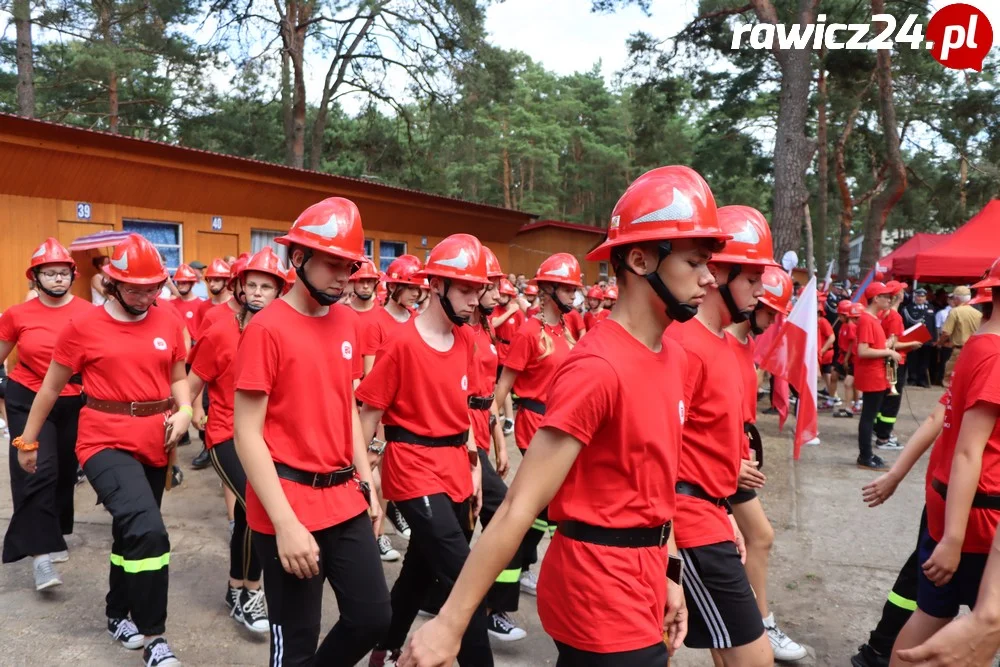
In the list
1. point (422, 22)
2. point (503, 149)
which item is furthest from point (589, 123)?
point (422, 22)

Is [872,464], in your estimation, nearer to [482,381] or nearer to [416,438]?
[482,381]

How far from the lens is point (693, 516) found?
3113 millimetres

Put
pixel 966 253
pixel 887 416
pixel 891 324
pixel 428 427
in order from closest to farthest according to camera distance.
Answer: pixel 428 427 → pixel 887 416 → pixel 891 324 → pixel 966 253

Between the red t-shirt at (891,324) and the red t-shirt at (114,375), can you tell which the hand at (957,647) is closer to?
the red t-shirt at (114,375)

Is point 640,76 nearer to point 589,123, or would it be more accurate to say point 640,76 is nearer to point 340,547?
point 340,547

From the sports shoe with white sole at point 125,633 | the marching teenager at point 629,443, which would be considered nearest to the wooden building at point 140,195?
the sports shoe with white sole at point 125,633

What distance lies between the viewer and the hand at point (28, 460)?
4.73 m

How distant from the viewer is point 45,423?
5242mm

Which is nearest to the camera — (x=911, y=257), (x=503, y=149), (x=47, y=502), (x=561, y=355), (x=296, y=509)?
(x=296, y=509)

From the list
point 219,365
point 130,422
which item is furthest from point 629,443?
point 219,365

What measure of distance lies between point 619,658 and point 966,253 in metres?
21.2

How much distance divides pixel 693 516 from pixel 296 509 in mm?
1575

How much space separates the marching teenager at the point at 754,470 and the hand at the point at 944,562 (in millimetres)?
869

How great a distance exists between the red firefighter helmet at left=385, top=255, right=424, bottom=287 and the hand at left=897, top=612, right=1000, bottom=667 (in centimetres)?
485
